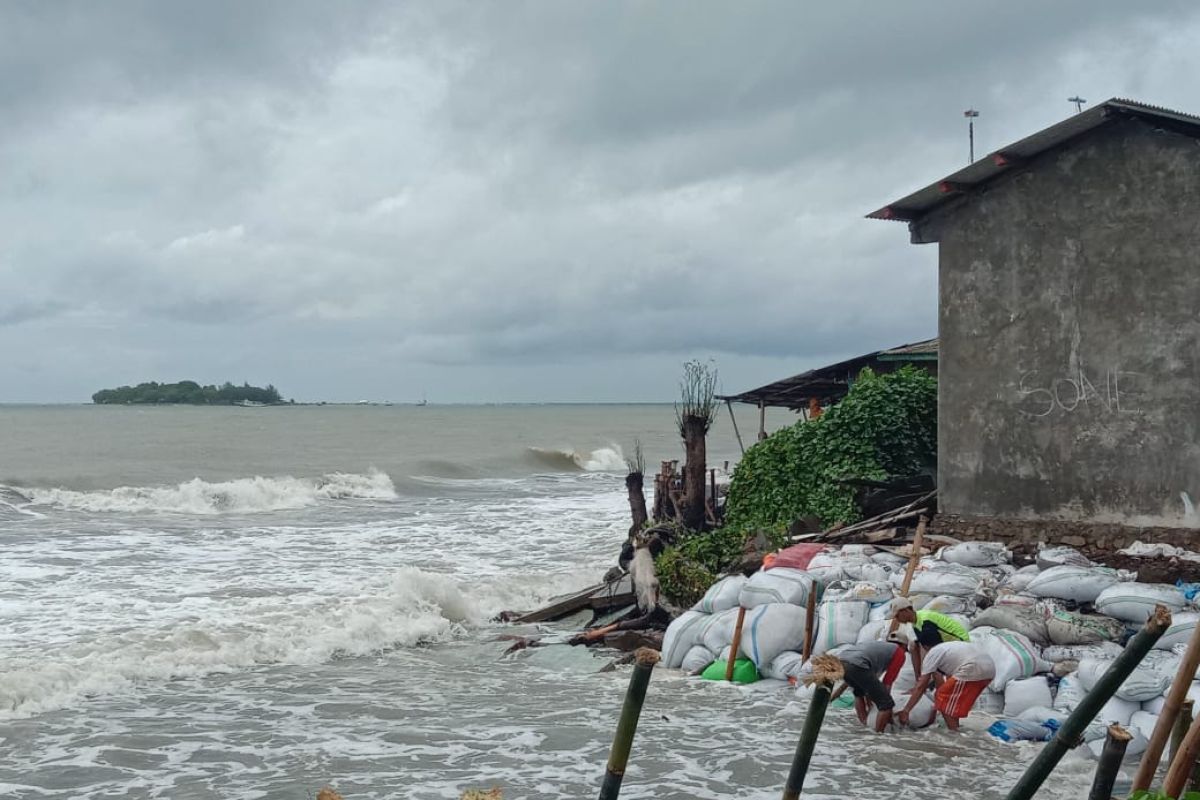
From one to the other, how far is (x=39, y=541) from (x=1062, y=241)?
16.7m

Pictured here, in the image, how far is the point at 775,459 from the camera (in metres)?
14.4

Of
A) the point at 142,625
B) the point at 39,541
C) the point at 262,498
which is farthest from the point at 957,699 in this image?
the point at 262,498

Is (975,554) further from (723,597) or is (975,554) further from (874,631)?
(723,597)

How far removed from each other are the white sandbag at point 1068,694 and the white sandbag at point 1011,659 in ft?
0.94

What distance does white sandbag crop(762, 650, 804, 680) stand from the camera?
949 centimetres

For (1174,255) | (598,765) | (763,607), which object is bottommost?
(598,765)

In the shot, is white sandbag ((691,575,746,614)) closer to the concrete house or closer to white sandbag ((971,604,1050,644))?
white sandbag ((971,604,1050,644))

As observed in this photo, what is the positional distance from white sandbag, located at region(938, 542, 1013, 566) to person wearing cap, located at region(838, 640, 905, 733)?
259 cm

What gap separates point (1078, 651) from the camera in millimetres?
8680

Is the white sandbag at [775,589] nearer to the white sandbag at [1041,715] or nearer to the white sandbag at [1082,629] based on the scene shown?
the white sandbag at [1082,629]

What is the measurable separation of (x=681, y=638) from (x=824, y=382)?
329 inches

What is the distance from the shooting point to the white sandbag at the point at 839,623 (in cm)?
945

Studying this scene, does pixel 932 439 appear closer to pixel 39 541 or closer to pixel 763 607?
pixel 763 607

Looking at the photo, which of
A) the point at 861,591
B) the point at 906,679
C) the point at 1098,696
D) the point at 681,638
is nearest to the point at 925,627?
the point at 906,679
